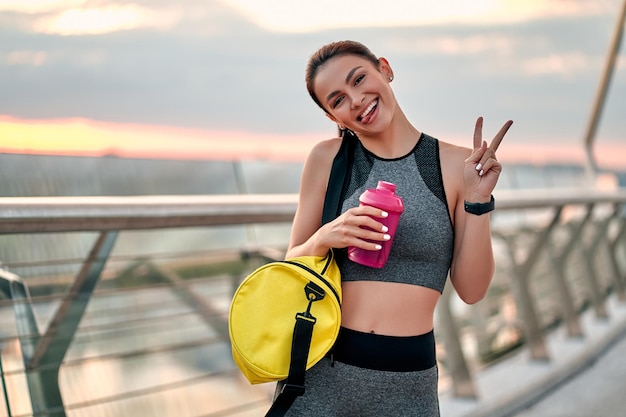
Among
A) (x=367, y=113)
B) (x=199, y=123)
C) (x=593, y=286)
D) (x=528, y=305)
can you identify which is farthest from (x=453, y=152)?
(x=199, y=123)

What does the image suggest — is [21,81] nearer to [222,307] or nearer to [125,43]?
[222,307]

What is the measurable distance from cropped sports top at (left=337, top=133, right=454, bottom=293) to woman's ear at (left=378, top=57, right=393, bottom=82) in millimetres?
155

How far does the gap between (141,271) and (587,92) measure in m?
8.06

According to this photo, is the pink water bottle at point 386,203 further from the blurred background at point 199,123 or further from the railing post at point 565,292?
the railing post at point 565,292

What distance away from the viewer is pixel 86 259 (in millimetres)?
1862

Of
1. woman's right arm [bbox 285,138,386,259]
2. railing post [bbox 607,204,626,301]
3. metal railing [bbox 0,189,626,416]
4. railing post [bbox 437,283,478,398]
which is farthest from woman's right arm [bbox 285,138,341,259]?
railing post [bbox 607,204,626,301]

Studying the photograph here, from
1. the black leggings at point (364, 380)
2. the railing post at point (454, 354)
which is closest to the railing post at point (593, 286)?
the railing post at point (454, 354)

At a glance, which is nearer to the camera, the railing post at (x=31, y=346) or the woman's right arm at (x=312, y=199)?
the woman's right arm at (x=312, y=199)

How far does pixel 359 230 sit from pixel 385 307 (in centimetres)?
20

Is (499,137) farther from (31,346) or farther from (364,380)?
(31,346)

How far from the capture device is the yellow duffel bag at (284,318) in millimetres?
1349

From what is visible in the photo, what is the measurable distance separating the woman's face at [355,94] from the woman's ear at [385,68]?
0.04 meters

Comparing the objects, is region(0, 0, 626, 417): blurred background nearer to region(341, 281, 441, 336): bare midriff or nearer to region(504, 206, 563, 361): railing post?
region(504, 206, 563, 361): railing post

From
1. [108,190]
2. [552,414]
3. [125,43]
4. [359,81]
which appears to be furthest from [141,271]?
[125,43]
